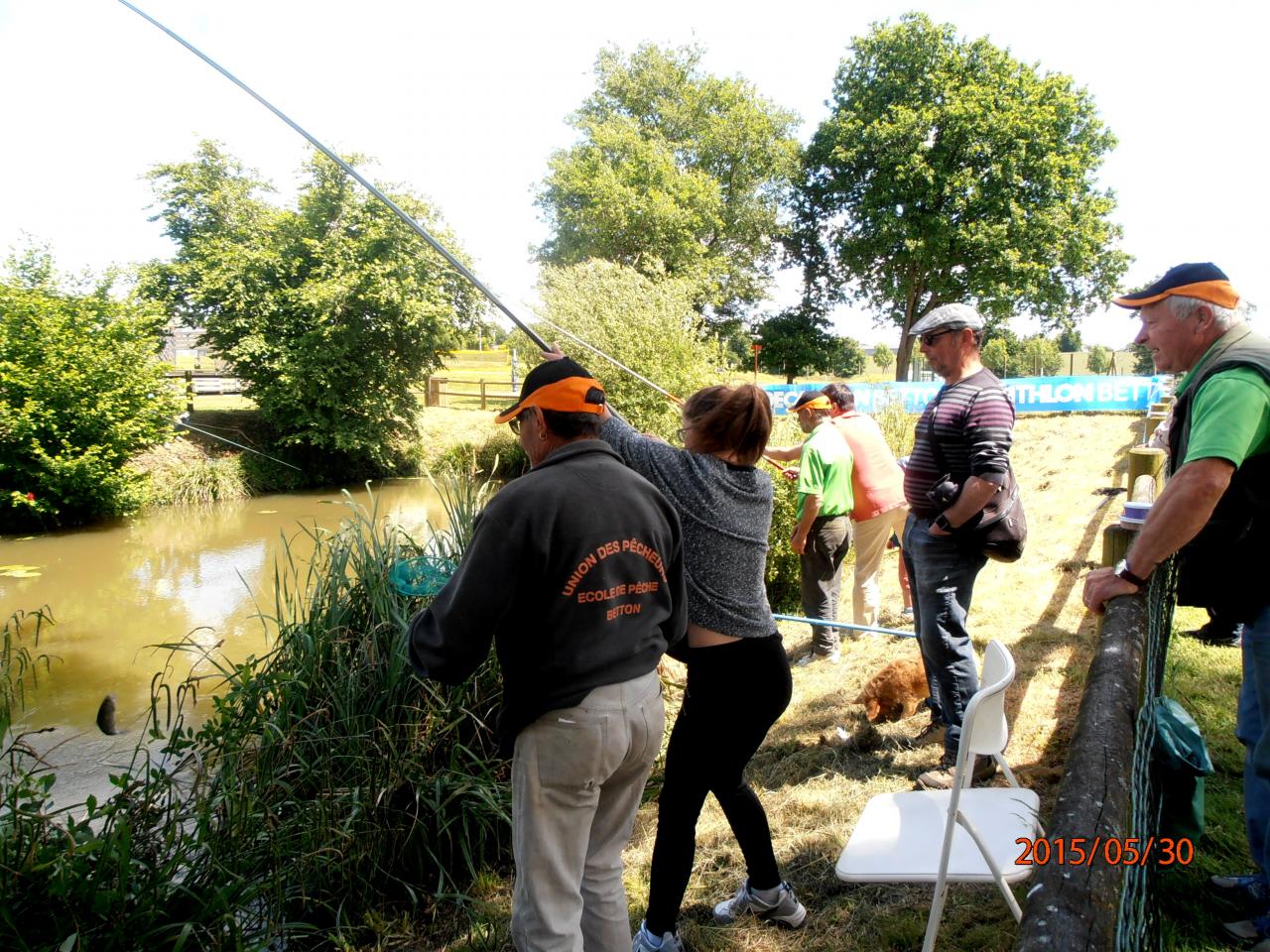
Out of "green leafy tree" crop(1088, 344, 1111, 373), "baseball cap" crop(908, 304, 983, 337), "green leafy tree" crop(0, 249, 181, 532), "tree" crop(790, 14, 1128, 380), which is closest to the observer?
"baseball cap" crop(908, 304, 983, 337)

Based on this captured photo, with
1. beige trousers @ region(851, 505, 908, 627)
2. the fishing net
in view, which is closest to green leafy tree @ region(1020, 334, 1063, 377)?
beige trousers @ region(851, 505, 908, 627)

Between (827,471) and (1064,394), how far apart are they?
1519 centimetres

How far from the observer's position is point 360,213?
2186 centimetres

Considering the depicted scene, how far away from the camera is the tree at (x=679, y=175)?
114 feet

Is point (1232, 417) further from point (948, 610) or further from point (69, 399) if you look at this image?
point (69, 399)

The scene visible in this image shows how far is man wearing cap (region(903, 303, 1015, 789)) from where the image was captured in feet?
10.2

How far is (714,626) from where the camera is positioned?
7.73 ft

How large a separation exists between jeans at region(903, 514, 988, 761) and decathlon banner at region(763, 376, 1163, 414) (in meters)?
13.1

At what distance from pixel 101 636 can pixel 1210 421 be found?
11.8 meters

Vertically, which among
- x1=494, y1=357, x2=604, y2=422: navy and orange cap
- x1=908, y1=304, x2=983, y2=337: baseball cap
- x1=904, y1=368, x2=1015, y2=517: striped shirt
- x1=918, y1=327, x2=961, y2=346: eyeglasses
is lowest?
x1=904, y1=368, x2=1015, y2=517: striped shirt

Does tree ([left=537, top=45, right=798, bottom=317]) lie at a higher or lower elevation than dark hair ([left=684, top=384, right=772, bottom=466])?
higher

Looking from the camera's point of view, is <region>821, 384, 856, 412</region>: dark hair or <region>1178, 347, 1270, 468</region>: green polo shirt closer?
<region>1178, 347, 1270, 468</region>: green polo shirt

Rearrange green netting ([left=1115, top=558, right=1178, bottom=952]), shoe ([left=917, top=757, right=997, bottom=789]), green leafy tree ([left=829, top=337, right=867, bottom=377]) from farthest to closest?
1. green leafy tree ([left=829, top=337, right=867, bottom=377])
2. shoe ([left=917, top=757, right=997, bottom=789])
3. green netting ([left=1115, top=558, right=1178, bottom=952])
